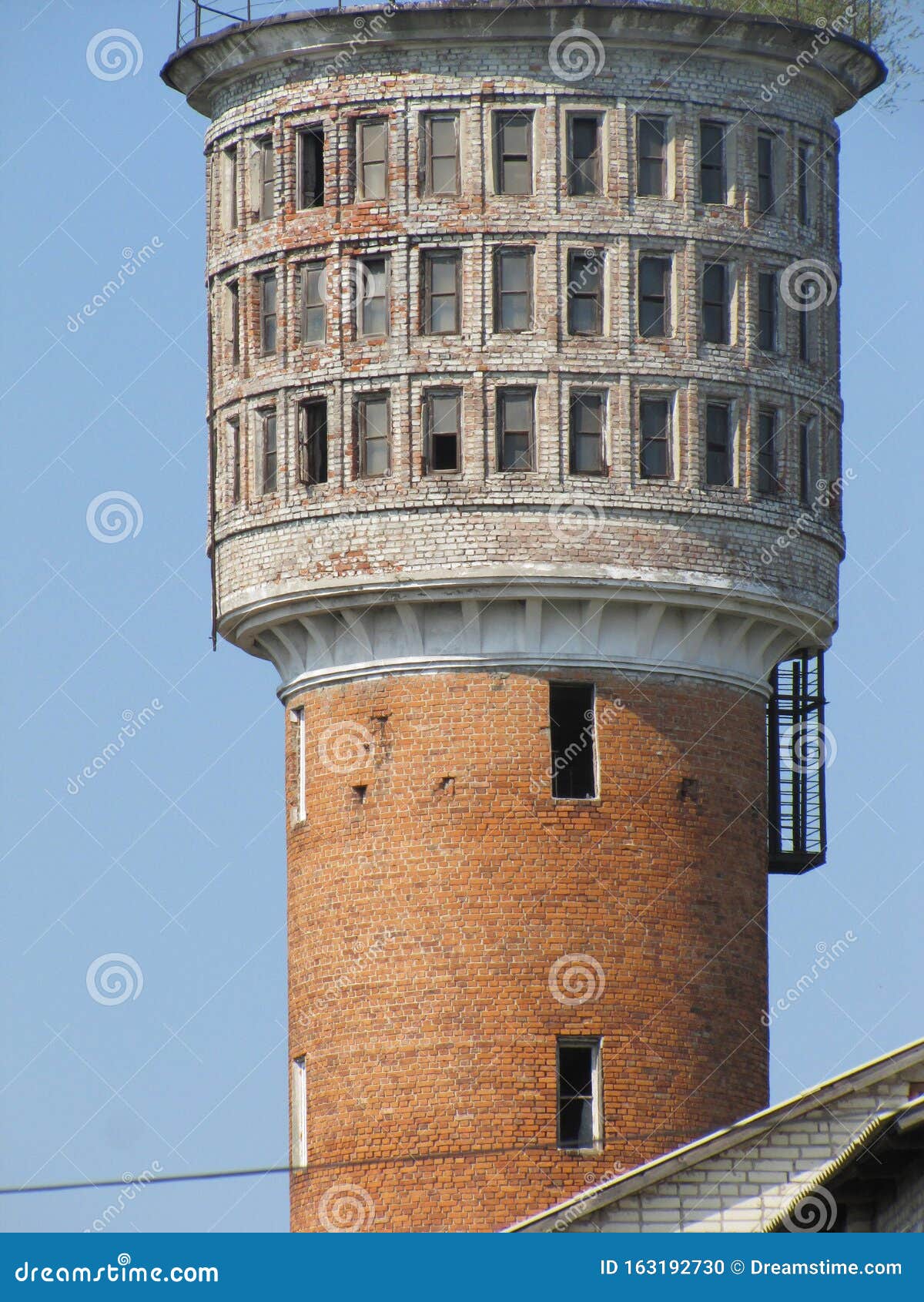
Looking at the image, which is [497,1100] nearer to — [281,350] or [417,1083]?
[417,1083]

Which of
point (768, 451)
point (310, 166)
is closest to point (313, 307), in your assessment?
point (310, 166)

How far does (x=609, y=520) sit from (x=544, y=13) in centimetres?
799

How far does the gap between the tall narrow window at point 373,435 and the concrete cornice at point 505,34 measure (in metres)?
5.38

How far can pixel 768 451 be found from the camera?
64625 mm

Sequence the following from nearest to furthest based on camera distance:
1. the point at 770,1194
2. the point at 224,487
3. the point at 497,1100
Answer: the point at 770,1194 → the point at 497,1100 → the point at 224,487

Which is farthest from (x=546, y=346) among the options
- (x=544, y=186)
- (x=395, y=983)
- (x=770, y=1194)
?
(x=770, y=1194)

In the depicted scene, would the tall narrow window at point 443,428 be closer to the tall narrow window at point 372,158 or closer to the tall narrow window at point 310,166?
the tall narrow window at point 372,158

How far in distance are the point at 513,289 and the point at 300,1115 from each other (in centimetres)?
1325

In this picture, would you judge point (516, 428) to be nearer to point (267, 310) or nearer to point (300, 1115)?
point (267, 310)

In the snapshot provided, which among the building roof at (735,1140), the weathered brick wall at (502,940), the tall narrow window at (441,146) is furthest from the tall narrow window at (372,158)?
the building roof at (735,1140)

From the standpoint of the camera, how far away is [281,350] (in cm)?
6462

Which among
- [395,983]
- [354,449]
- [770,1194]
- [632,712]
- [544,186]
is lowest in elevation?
[770,1194]

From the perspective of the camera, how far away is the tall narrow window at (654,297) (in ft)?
209

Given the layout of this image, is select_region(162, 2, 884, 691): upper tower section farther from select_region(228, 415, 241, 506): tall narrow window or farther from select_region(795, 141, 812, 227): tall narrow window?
select_region(795, 141, 812, 227): tall narrow window
